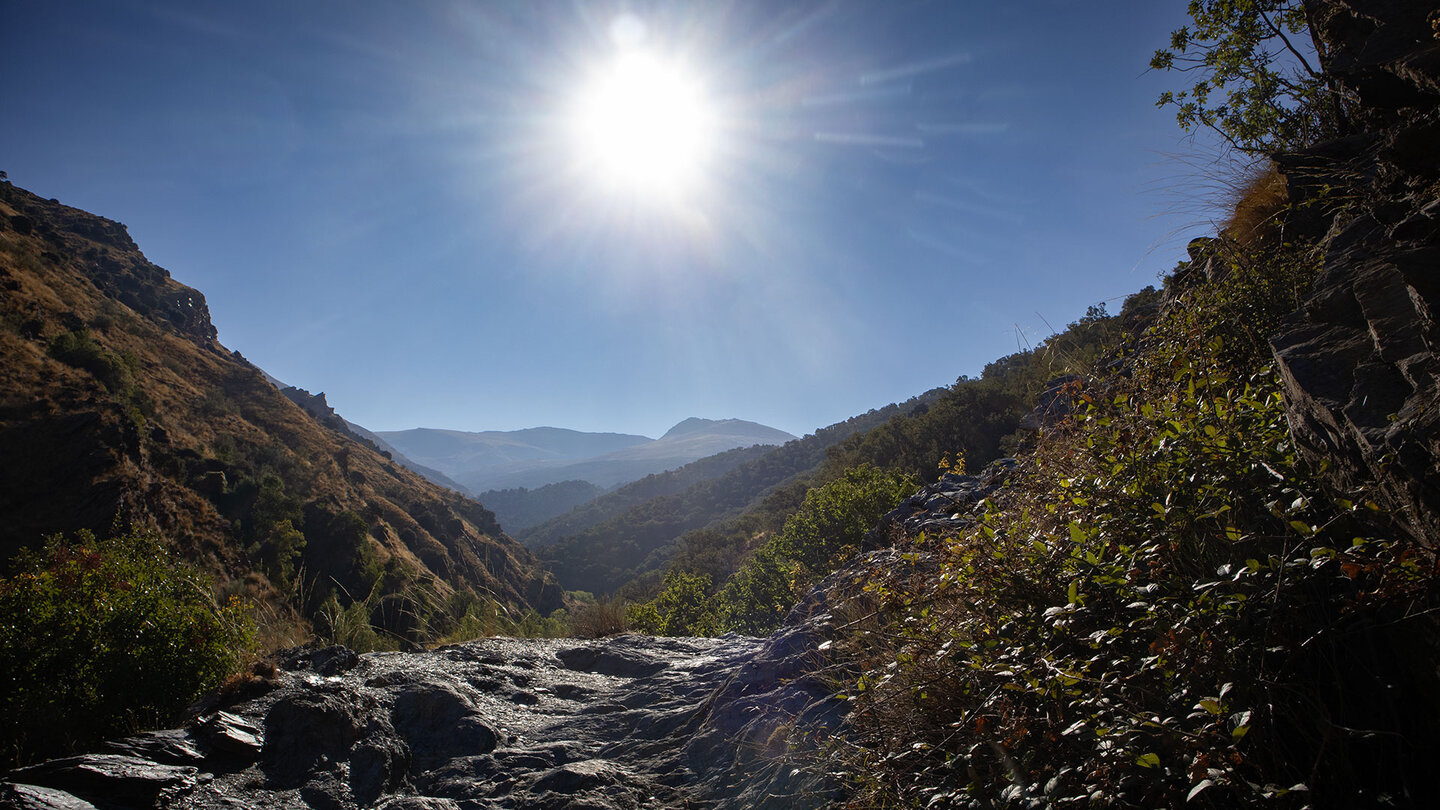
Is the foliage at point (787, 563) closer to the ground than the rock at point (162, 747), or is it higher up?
closer to the ground

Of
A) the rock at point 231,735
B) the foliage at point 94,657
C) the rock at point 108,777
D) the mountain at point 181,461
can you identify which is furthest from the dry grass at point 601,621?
the rock at point 108,777

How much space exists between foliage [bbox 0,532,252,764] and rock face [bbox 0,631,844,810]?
0.55 m

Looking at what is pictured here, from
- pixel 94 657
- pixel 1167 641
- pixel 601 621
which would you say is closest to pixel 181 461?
pixel 601 621

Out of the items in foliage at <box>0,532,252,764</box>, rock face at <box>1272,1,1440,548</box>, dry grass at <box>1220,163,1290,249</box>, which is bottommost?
foliage at <box>0,532,252,764</box>

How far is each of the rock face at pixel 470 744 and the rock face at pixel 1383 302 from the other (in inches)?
103

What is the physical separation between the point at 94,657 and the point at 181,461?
43389 millimetres

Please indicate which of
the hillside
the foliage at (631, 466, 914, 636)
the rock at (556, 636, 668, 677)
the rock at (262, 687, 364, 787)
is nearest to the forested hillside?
the rock at (262, 687, 364, 787)

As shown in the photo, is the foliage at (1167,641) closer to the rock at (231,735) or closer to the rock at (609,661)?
the rock at (609,661)

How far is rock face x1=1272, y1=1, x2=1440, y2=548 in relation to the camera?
6.10ft

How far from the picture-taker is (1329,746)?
5.29 ft

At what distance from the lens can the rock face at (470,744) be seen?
9.39 feet

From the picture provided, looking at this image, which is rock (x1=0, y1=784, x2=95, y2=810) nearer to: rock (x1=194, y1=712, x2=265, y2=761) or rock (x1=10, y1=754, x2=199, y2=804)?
rock (x1=10, y1=754, x2=199, y2=804)

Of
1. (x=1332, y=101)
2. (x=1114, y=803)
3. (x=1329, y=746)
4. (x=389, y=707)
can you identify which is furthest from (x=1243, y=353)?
(x=389, y=707)

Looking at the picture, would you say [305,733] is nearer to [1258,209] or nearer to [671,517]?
[1258,209]
